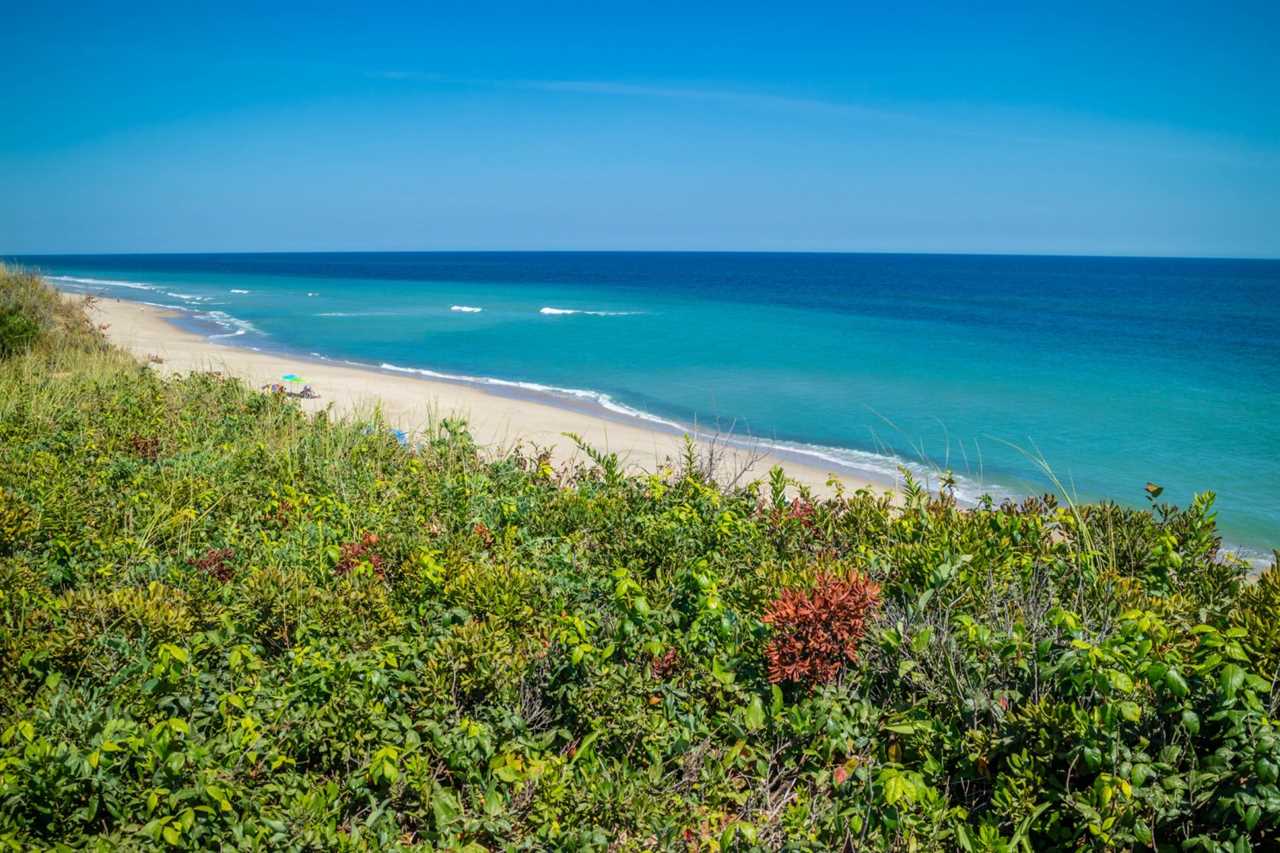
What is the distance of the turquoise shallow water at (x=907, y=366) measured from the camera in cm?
1803

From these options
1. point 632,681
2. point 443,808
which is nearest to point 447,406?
point 632,681

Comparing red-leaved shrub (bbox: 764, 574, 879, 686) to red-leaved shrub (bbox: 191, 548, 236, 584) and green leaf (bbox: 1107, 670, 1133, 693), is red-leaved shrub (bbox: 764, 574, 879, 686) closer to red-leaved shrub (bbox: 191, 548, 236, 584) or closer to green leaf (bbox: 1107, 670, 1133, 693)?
green leaf (bbox: 1107, 670, 1133, 693)

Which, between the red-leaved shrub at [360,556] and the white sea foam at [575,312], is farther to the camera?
the white sea foam at [575,312]

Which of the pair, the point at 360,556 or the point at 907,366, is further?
the point at 907,366

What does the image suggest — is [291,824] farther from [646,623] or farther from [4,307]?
[4,307]

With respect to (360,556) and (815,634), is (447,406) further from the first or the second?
(815,634)

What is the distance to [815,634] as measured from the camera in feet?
13.4

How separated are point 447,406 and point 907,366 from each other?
63.1 feet

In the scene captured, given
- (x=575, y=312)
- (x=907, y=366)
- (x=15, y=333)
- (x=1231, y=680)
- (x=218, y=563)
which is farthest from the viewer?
(x=575, y=312)

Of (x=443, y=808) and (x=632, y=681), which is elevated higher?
(x=632, y=681)

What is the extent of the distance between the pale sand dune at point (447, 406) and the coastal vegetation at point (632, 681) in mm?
5346

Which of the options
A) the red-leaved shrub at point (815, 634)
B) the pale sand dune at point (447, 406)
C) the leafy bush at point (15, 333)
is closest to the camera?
the red-leaved shrub at point (815, 634)

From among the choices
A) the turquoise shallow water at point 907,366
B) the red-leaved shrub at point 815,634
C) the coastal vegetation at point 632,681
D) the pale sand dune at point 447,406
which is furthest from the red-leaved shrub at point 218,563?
the turquoise shallow water at point 907,366

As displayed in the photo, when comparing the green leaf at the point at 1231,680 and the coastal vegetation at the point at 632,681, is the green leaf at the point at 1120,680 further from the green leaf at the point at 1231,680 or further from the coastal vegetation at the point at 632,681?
the green leaf at the point at 1231,680
